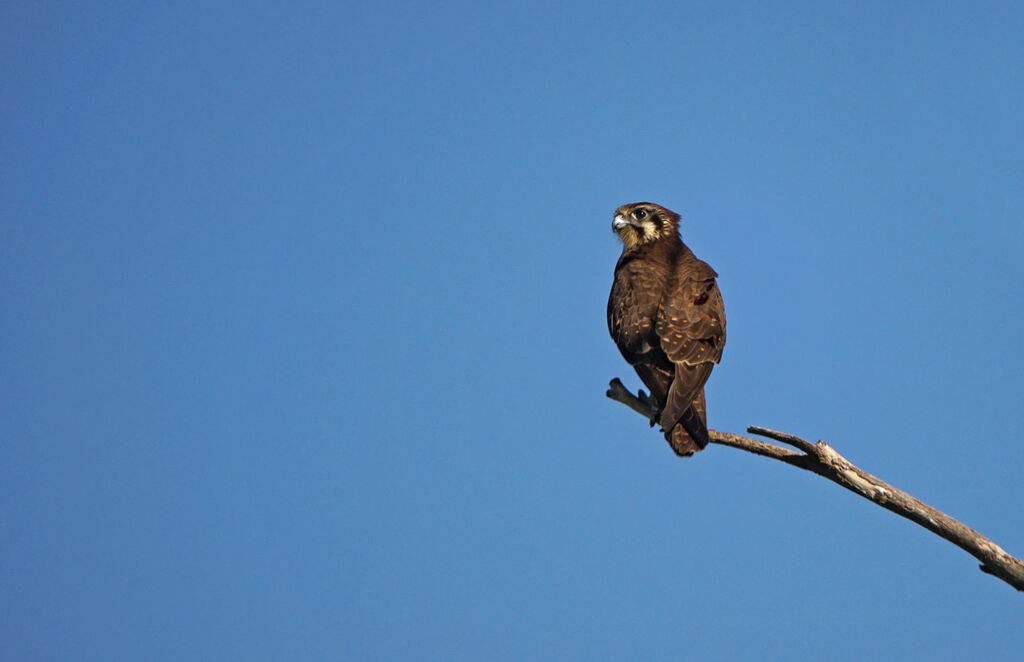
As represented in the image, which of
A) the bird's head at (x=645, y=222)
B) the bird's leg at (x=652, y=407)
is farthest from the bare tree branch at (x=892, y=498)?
the bird's head at (x=645, y=222)

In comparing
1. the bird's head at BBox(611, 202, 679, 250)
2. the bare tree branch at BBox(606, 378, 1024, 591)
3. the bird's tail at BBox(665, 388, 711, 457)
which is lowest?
the bare tree branch at BBox(606, 378, 1024, 591)

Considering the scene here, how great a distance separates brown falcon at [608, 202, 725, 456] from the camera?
6.74 metres

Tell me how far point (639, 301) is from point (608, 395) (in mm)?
927

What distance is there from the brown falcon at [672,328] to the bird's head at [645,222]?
448mm

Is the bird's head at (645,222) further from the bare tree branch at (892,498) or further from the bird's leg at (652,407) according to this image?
the bare tree branch at (892,498)

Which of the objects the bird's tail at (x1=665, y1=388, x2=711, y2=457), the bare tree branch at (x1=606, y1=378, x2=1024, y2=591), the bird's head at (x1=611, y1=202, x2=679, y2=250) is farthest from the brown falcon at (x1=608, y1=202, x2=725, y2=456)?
the bare tree branch at (x1=606, y1=378, x2=1024, y2=591)

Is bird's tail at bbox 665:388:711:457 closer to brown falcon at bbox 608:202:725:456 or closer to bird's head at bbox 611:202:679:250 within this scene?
brown falcon at bbox 608:202:725:456

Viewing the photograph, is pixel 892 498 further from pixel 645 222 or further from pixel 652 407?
pixel 645 222

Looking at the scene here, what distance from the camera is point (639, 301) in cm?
802

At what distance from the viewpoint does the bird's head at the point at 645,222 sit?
9.86 m

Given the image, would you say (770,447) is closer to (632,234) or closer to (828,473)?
(828,473)

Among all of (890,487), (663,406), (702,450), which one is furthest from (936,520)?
(663,406)

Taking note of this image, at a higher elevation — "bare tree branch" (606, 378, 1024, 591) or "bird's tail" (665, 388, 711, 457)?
"bird's tail" (665, 388, 711, 457)

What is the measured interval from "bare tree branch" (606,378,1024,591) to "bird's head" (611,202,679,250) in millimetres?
4451
